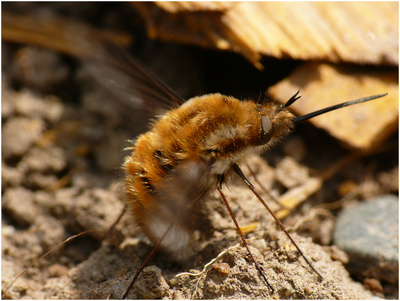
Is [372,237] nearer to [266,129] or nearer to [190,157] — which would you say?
[266,129]

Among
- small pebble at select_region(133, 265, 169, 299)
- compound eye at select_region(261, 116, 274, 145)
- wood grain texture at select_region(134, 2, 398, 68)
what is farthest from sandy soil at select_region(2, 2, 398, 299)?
wood grain texture at select_region(134, 2, 398, 68)

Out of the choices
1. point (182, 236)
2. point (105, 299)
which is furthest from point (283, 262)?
point (105, 299)

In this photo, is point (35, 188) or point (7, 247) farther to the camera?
point (35, 188)

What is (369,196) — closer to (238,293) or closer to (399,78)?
(399,78)

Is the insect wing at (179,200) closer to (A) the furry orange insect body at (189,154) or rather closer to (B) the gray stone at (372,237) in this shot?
(A) the furry orange insect body at (189,154)

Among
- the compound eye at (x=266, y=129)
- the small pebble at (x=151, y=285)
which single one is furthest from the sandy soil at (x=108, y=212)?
the compound eye at (x=266, y=129)

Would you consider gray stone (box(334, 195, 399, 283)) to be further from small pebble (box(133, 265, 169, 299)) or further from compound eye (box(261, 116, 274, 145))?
small pebble (box(133, 265, 169, 299))

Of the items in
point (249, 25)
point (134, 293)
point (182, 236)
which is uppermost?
point (249, 25)

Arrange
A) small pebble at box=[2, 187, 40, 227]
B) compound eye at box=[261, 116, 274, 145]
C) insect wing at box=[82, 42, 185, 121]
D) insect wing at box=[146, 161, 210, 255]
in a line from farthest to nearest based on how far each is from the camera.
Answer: small pebble at box=[2, 187, 40, 227]
insect wing at box=[82, 42, 185, 121]
compound eye at box=[261, 116, 274, 145]
insect wing at box=[146, 161, 210, 255]
